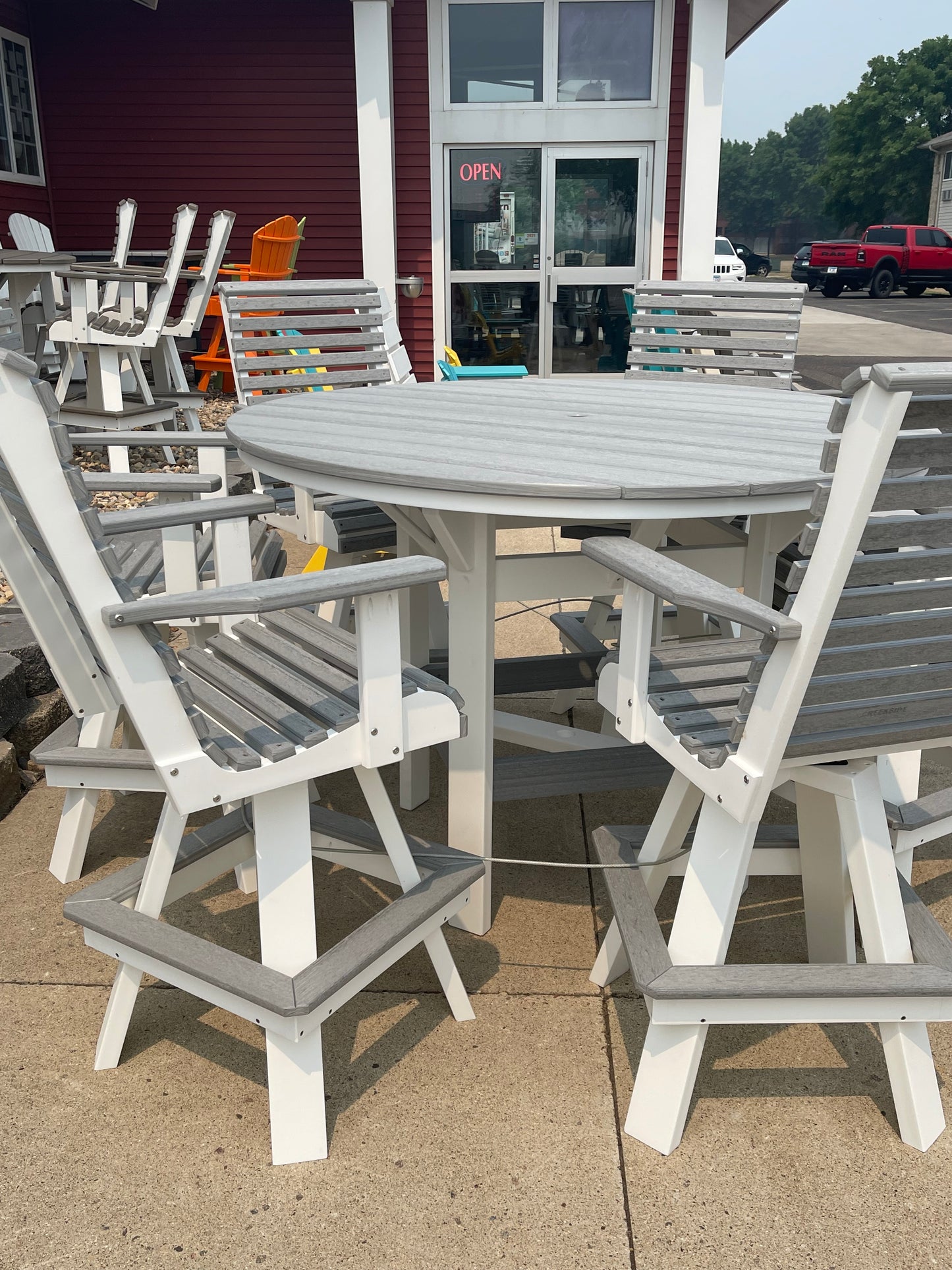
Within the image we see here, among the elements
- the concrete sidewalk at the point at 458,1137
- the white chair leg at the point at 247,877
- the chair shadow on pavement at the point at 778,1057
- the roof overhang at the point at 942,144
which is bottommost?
the chair shadow on pavement at the point at 778,1057

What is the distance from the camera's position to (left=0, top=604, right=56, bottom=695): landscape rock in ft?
9.86

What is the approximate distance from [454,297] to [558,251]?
95 centimetres

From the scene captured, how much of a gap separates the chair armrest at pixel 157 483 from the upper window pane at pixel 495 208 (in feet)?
23.9

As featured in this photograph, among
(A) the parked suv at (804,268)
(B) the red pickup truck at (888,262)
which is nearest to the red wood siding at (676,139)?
(B) the red pickup truck at (888,262)

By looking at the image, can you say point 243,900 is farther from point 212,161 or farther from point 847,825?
point 212,161

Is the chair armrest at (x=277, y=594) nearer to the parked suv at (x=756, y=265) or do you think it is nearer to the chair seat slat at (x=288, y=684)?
the chair seat slat at (x=288, y=684)

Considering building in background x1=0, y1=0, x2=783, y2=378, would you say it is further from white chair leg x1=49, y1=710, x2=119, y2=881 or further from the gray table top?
white chair leg x1=49, y1=710, x2=119, y2=881

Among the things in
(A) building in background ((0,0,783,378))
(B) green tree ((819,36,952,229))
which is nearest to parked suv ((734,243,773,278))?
(B) green tree ((819,36,952,229))

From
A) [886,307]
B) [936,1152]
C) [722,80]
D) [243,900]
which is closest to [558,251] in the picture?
[722,80]

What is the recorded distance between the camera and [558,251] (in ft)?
29.4

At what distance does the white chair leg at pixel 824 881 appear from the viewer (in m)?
1.94

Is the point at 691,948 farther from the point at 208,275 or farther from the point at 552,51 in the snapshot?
the point at 552,51

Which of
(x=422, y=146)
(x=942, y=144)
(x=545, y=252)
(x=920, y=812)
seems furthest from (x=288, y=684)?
(x=942, y=144)

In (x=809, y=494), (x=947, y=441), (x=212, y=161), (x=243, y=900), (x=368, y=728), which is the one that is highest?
(x=212, y=161)
